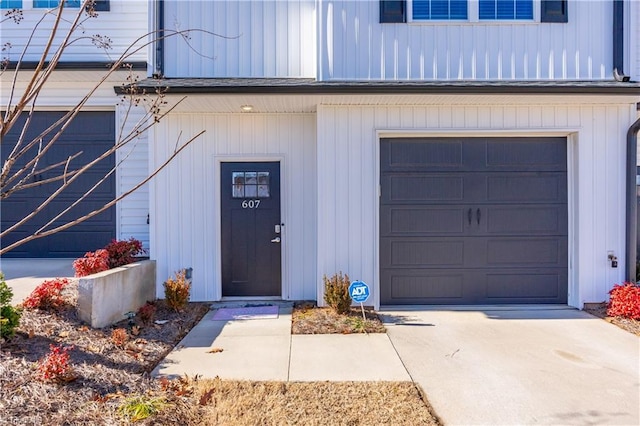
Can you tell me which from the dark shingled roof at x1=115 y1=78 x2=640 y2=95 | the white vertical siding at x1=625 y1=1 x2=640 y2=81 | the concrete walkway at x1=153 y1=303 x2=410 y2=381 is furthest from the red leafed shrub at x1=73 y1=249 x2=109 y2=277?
the white vertical siding at x1=625 y1=1 x2=640 y2=81

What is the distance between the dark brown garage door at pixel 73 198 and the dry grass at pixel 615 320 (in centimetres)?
788

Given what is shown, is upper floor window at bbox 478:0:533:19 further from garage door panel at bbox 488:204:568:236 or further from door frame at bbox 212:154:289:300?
door frame at bbox 212:154:289:300

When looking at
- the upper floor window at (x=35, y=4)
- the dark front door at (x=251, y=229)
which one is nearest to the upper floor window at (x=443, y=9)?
the dark front door at (x=251, y=229)

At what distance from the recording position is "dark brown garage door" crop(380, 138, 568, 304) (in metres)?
6.32

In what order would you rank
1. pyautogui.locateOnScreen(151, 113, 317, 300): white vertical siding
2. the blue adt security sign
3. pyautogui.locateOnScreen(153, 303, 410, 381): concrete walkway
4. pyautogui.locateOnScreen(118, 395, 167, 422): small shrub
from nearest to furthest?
pyautogui.locateOnScreen(118, 395, 167, 422): small shrub → pyautogui.locateOnScreen(153, 303, 410, 381): concrete walkway → the blue adt security sign → pyautogui.locateOnScreen(151, 113, 317, 300): white vertical siding

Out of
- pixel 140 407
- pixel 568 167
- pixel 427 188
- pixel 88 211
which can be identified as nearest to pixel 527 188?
pixel 568 167

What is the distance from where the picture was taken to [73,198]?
7332 mm

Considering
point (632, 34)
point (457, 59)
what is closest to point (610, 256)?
point (632, 34)

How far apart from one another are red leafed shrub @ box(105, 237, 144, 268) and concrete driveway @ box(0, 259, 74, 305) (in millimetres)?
708

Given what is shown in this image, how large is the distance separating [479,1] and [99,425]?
667cm

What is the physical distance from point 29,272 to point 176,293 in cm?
237

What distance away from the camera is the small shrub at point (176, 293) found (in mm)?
5922

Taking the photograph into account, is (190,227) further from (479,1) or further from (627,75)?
(627,75)

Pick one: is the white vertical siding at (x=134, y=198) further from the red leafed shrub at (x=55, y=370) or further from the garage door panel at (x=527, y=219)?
the garage door panel at (x=527, y=219)
